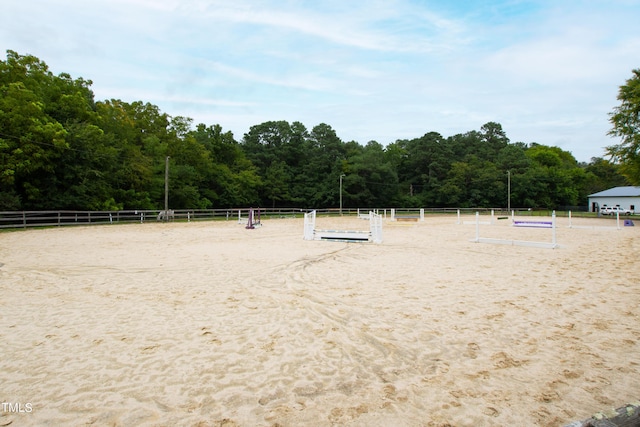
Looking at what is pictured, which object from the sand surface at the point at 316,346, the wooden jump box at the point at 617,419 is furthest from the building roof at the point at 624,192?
the wooden jump box at the point at 617,419

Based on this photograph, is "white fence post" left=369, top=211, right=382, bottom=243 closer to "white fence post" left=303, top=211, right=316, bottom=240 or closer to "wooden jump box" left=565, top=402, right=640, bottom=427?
"white fence post" left=303, top=211, right=316, bottom=240

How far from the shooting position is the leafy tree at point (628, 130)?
31406 millimetres

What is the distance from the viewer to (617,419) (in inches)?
68.2

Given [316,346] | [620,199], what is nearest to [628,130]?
[620,199]

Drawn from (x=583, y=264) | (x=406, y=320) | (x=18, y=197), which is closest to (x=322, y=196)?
(x=18, y=197)

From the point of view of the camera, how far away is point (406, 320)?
4.75m

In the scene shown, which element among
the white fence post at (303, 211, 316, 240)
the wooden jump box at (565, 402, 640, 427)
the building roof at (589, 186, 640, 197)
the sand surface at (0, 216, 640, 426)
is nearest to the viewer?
the wooden jump box at (565, 402, 640, 427)

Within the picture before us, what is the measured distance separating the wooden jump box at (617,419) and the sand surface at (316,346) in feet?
2.97

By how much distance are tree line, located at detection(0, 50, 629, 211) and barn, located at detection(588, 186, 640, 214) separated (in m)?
5.62

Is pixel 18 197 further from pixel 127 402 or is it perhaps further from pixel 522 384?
pixel 522 384

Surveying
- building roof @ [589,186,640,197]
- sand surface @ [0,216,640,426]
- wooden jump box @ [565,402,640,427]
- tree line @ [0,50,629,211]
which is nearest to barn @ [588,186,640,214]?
building roof @ [589,186,640,197]

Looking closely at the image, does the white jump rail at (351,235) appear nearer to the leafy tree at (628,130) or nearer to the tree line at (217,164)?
the tree line at (217,164)

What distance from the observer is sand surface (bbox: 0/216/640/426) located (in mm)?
2729

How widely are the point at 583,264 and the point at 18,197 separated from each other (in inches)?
1136
